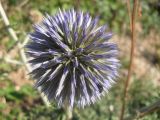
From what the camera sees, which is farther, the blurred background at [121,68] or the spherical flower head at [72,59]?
the blurred background at [121,68]

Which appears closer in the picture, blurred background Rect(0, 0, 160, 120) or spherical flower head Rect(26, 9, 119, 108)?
spherical flower head Rect(26, 9, 119, 108)

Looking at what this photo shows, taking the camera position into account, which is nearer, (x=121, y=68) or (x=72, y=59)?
(x=72, y=59)

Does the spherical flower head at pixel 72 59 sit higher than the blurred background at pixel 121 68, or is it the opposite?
the spherical flower head at pixel 72 59

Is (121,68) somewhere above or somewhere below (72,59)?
below

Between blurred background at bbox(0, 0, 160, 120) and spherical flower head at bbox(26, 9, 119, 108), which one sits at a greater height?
spherical flower head at bbox(26, 9, 119, 108)
